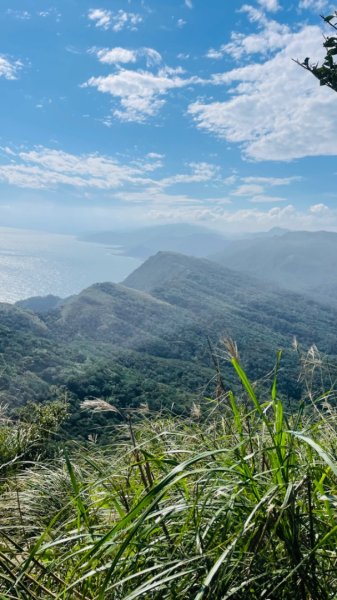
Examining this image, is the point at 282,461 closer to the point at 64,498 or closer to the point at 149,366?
the point at 64,498

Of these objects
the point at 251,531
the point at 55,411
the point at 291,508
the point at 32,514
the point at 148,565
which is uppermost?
the point at 291,508

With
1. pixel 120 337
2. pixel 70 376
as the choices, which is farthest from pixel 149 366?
pixel 120 337

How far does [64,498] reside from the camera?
2953mm

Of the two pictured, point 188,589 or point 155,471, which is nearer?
point 188,589

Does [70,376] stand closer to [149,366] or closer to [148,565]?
[149,366]

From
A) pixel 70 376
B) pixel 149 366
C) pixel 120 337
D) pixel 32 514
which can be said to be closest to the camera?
pixel 32 514

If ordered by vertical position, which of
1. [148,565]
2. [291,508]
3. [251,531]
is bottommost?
[148,565]

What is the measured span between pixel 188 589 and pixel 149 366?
103503mm

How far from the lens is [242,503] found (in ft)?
5.23

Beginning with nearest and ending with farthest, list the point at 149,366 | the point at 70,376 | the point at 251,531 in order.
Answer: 1. the point at 251,531
2. the point at 70,376
3. the point at 149,366

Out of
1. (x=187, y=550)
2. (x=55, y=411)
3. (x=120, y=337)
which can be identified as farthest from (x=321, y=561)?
(x=120, y=337)

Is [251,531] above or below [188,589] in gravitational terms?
above

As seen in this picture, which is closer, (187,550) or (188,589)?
(188,589)

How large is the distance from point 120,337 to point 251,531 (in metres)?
180
